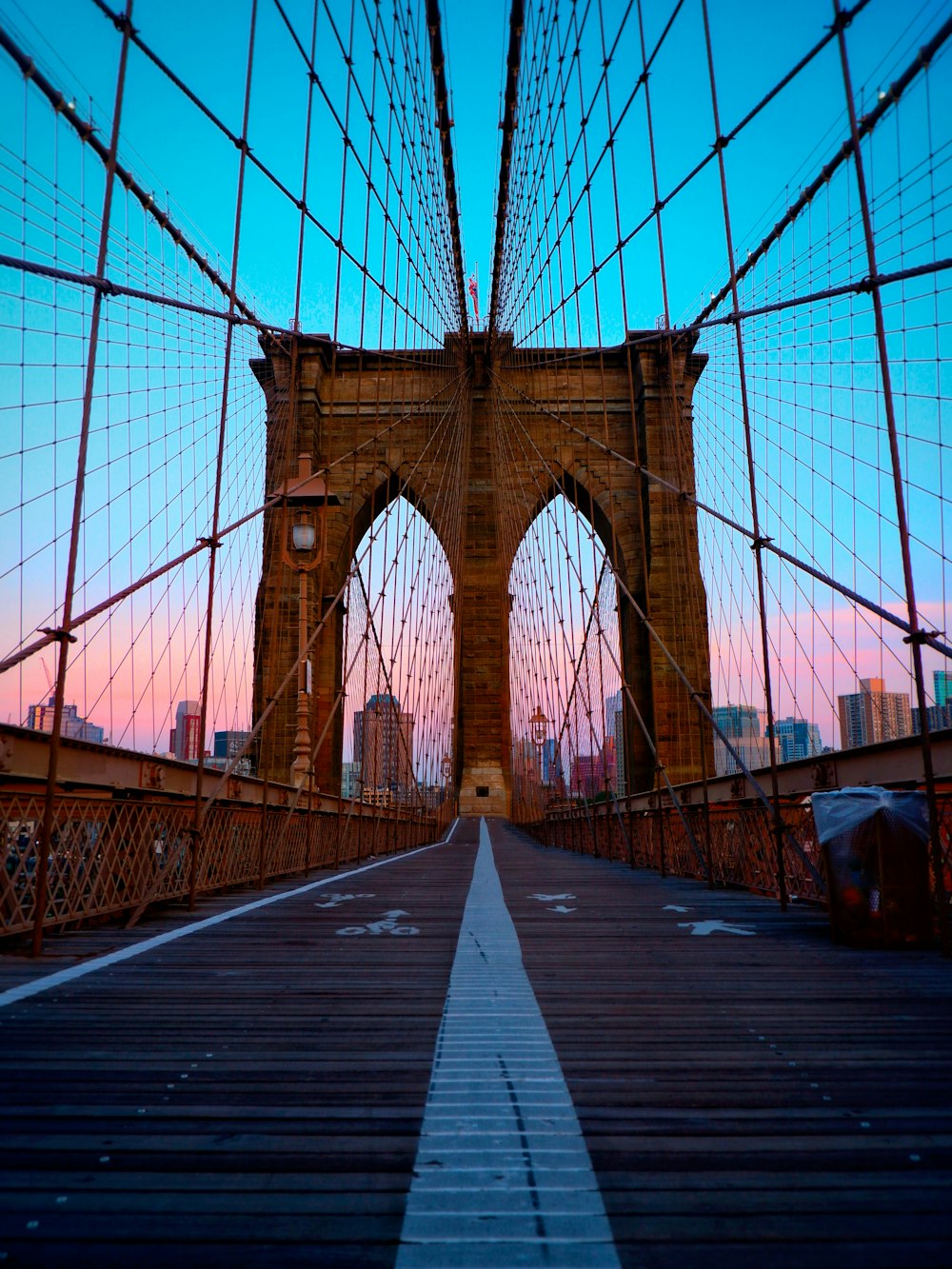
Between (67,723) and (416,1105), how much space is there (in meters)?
7.97

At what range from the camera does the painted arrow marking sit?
13.1ft

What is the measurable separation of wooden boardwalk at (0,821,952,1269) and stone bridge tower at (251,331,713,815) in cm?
1710

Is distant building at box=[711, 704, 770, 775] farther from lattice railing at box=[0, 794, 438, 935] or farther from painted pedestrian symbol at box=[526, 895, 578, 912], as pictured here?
lattice railing at box=[0, 794, 438, 935]

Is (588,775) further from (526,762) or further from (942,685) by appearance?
(526,762)

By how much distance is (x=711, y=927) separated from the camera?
415 centimetres

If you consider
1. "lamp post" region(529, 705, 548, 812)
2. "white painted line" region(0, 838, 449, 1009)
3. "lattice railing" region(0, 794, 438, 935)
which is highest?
"lamp post" region(529, 705, 548, 812)

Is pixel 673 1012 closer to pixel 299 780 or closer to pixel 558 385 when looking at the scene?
pixel 299 780

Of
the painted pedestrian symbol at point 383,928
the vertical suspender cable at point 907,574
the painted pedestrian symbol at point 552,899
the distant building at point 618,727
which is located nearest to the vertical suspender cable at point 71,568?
the painted pedestrian symbol at point 383,928

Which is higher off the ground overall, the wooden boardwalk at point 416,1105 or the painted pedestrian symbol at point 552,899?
the painted pedestrian symbol at point 552,899

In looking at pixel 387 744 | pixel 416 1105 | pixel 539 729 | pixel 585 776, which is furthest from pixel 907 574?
pixel 539 729

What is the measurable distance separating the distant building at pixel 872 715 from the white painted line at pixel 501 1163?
6100mm

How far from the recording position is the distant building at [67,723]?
23.6 ft

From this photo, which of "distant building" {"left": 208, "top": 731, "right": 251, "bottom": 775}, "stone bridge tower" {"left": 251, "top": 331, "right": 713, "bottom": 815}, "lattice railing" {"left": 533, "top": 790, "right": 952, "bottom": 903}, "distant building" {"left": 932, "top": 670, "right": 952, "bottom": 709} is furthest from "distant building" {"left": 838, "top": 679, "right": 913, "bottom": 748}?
"stone bridge tower" {"left": 251, "top": 331, "right": 713, "bottom": 815}

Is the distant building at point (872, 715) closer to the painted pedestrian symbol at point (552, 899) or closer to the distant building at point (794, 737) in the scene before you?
the distant building at point (794, 737)
